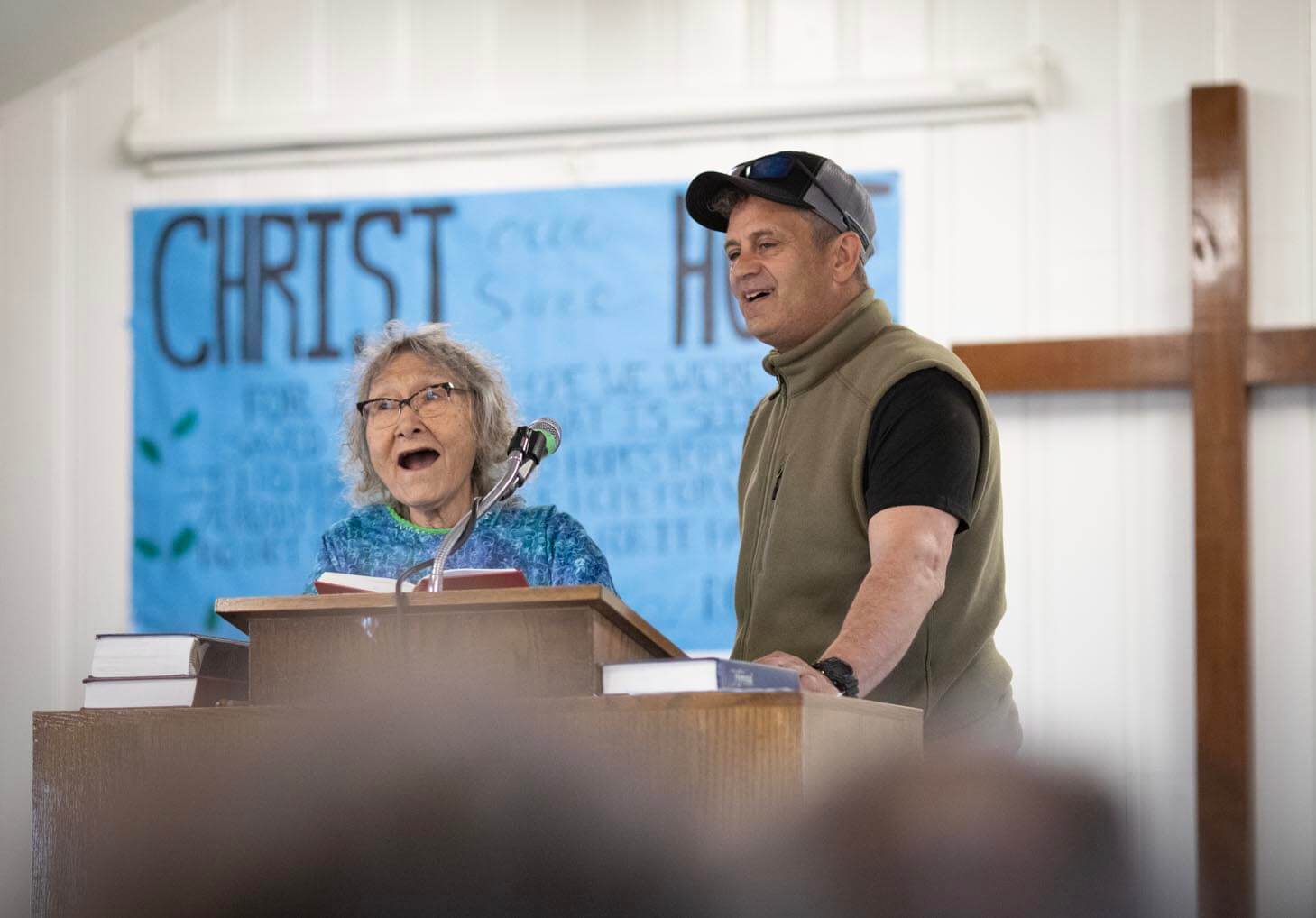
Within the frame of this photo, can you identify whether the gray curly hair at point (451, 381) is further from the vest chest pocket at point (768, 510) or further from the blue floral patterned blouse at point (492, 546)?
the vest chest pocket at point (768, 510)

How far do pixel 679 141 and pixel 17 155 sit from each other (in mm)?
1766

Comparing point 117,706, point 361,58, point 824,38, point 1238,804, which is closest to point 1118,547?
point 1238,804

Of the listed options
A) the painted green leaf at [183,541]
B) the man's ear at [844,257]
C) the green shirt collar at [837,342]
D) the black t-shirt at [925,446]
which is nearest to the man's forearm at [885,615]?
the black t-shirt at [925,446]

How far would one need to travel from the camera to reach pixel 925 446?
205cm

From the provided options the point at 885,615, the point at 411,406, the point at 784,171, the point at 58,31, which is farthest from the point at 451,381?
the point at 58,31

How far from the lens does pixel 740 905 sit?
3.36 feet

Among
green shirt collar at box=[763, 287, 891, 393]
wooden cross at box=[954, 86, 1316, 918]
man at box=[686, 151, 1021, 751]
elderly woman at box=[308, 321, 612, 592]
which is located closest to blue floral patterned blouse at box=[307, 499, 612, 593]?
elderly woman at box=[308, 321, 612, 592]

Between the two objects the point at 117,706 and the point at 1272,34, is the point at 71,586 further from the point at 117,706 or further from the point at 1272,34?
the point at 1272,34

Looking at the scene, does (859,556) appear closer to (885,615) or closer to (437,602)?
(885,615)

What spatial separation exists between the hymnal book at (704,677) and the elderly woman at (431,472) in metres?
0.98

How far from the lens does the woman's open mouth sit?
2.60m

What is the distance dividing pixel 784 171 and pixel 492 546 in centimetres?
72

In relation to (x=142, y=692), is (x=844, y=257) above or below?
above

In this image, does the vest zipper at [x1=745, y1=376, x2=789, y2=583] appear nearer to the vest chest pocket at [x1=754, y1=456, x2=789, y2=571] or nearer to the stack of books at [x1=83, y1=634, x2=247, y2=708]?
the vest chest pocket at [x1=754, y1=456, x2=789, y2=571]
